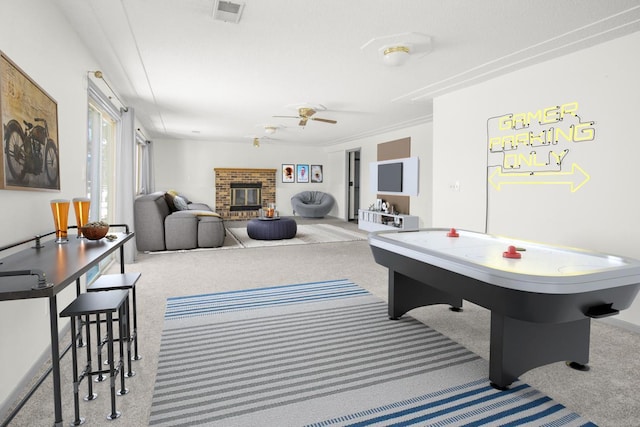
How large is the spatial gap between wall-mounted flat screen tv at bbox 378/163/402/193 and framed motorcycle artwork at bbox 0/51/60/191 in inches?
252

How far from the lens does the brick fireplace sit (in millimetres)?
10953

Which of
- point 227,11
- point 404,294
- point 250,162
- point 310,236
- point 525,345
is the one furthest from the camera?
point 250,162

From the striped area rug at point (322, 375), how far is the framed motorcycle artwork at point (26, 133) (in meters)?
1.33

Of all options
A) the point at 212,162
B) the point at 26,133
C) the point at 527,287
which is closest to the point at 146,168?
the point at 212,162

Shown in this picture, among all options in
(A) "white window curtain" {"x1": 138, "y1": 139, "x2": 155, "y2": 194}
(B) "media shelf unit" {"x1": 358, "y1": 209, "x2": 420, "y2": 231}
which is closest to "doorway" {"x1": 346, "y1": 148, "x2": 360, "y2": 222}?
(B) "media shelf unit" {"x1": 358, "y1": 209, "x2": 420, "y2": 231}

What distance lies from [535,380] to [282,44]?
10.4ft

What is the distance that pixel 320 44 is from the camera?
10.8ft

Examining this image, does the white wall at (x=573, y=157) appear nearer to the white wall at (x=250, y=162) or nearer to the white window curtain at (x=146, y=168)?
the white wall at (x=250, y=162)

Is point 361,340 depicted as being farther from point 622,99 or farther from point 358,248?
point 358,248

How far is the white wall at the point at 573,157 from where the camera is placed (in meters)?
2.96

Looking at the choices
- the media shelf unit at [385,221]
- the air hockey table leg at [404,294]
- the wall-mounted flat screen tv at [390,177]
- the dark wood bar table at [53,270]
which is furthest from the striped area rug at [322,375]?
the wall-mounted flat screen tv at [390,177]

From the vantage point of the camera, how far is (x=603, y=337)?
279 centimetres

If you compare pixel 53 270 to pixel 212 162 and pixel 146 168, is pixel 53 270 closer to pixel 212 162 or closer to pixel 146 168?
pixel 146 168

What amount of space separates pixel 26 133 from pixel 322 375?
2.18m
